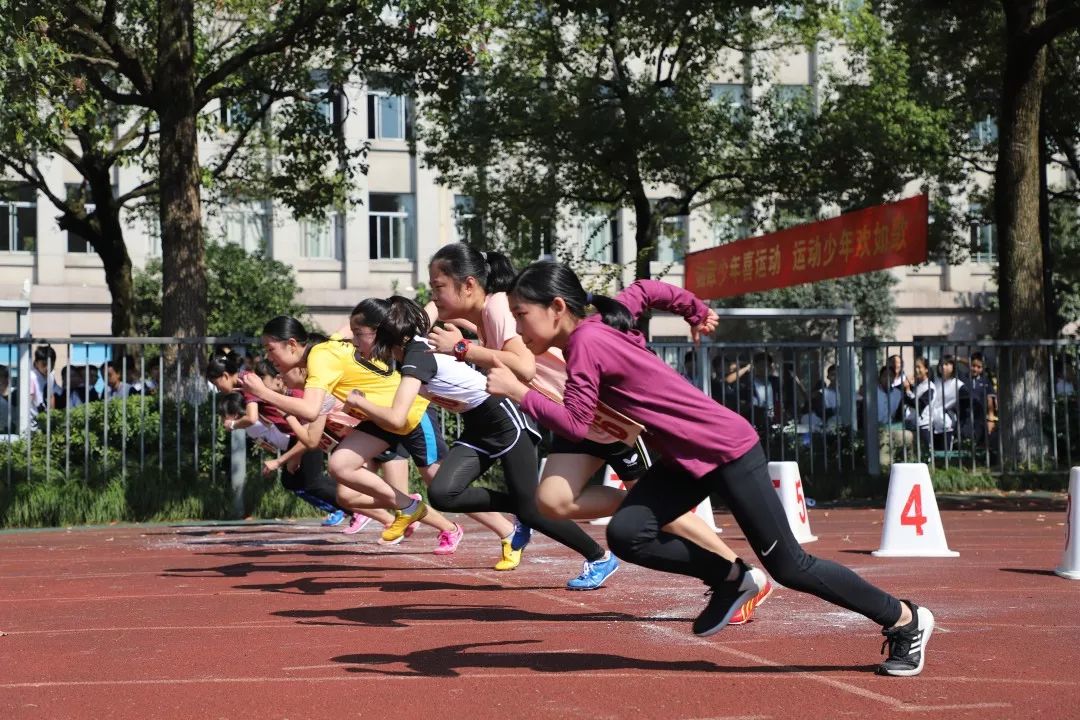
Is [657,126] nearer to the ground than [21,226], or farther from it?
nearer to the ground

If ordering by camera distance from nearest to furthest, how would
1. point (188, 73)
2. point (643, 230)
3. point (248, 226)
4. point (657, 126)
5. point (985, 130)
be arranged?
point (188, 73)
point (657, 126)
point (643, 230)
point (985, 130)
point (248, 226)

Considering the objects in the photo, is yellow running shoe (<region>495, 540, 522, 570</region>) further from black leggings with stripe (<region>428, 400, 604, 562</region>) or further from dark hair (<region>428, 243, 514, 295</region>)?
dark hair (<region>428, 243, 514, 295</region>)

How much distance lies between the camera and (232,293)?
4097 centimetres

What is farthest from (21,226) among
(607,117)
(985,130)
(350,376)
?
(350,376)

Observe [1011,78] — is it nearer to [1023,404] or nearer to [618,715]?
[1023,404]

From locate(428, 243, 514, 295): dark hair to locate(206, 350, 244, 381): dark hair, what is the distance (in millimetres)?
4106

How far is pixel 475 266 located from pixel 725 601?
2.85m

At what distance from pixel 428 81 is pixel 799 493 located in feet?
30.1

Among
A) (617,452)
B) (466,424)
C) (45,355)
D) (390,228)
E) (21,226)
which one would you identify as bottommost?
(617,452)

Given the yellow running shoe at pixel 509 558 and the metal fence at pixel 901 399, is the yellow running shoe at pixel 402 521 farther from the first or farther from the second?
the metal fence at pixel 901 399

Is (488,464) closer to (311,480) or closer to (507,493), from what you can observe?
(507,493)

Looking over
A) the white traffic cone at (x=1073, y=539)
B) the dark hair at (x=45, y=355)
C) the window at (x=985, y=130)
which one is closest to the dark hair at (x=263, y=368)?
the dark hair at (x=45, y=355)

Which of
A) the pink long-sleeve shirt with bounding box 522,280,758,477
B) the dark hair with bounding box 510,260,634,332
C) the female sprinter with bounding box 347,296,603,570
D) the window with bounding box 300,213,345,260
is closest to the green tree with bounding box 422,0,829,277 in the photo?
the female sprinter with bounding box 347,296,603,570

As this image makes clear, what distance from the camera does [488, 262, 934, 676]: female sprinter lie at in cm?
561
